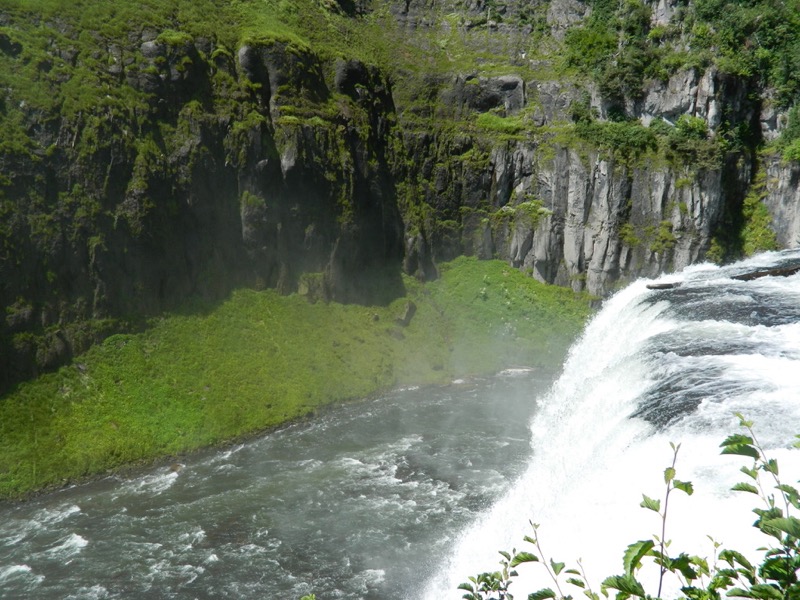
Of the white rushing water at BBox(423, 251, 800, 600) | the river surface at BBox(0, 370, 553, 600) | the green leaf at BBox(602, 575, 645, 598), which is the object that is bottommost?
the river surface at BBox(0, 370, 553, 600)

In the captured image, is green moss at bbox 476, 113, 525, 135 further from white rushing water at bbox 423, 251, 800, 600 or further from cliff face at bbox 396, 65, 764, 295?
white rushing water at bbox 423, 251, 800, 600

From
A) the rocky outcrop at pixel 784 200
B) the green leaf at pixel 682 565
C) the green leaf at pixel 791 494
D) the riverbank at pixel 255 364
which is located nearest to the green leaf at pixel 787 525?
the green leaf at pixel 791 494

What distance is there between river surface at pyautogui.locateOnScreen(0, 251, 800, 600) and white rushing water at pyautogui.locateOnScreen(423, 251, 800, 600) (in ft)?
0.24

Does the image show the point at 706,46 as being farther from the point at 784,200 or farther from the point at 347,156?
the point at 347,156

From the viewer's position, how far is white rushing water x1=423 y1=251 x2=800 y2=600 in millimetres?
12852

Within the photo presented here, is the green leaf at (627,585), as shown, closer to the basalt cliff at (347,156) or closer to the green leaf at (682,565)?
the green leaf at (682,565)

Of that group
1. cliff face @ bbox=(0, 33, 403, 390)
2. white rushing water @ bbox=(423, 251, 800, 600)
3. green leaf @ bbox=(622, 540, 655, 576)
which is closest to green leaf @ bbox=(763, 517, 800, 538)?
green leaf @ bbox=(622, 540, 655, 576)

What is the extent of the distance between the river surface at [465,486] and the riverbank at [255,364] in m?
2.67

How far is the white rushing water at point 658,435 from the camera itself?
506 inches

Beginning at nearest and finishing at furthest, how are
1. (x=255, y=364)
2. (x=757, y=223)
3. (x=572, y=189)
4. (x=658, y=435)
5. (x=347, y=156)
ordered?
(x=658, y=435), (x=255, y=364), (x=757, y=223), (x=347, y=156), (x=572, y=189)

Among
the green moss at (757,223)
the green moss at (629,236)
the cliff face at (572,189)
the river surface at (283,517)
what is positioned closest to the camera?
the river surface at (283,517)

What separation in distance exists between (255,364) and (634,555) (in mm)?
43694

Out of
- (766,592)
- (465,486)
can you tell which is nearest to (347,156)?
(465,486)

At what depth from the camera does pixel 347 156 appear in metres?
55.8
